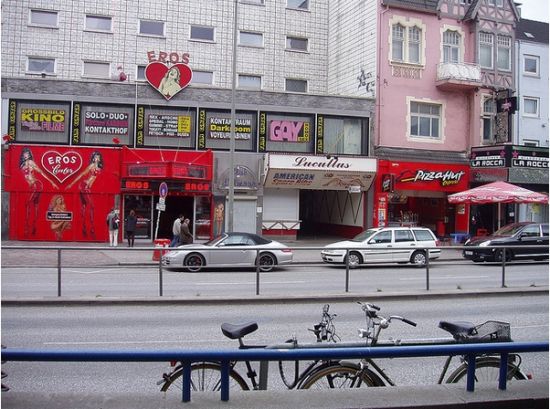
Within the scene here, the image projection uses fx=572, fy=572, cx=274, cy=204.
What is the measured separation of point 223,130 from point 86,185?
7.08 meters

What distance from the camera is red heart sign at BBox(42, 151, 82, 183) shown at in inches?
1050

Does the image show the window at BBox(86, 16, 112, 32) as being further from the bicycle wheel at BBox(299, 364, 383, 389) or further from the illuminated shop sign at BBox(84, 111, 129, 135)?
the bicycle wheel at BBox(299, 364, 383, 389)

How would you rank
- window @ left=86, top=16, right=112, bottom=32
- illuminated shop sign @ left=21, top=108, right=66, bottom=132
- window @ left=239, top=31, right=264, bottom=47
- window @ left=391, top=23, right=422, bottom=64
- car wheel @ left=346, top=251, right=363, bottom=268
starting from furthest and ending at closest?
window @ left=239, top=31, right=264, bottom=47
window @ left=86, top=16, right=112, bottom=32
window @ left=391, top=23, right=422, bottom=64
illuminated shop sign @ left=21, top=108, right=66, bottom=132
car wheel @ left=346, top=251, right=363, bottom=268

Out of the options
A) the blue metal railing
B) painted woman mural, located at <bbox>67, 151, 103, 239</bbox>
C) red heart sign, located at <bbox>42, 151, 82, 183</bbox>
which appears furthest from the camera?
painted woman mural, located at <bbox>67, 151, 103, 239</bbox>

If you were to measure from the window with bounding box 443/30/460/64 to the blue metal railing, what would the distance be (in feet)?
98.6

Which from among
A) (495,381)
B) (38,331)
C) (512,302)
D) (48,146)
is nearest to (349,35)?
(48,146)

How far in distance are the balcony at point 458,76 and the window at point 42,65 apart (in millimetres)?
21040

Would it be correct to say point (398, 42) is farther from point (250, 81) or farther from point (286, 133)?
point (250, 81)

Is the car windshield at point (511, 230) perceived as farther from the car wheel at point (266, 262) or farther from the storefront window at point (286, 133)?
the car wheel at point (266, 262)

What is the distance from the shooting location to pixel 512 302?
12258mm

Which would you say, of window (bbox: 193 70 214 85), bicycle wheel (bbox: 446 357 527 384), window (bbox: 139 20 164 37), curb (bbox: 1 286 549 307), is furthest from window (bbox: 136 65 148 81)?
bicycle wheel (bbox: 446 357 527 384)

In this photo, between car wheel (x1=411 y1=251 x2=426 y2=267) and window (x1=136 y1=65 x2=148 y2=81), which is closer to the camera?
car wheel (x1=411 y1=251 x2=426 y2=267)

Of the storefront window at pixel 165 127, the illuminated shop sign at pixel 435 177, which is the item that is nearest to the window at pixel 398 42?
the illuminated shop sign at pixel 435 177

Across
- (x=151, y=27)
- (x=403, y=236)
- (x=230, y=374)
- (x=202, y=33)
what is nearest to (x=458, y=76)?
(x=403, y=236)
